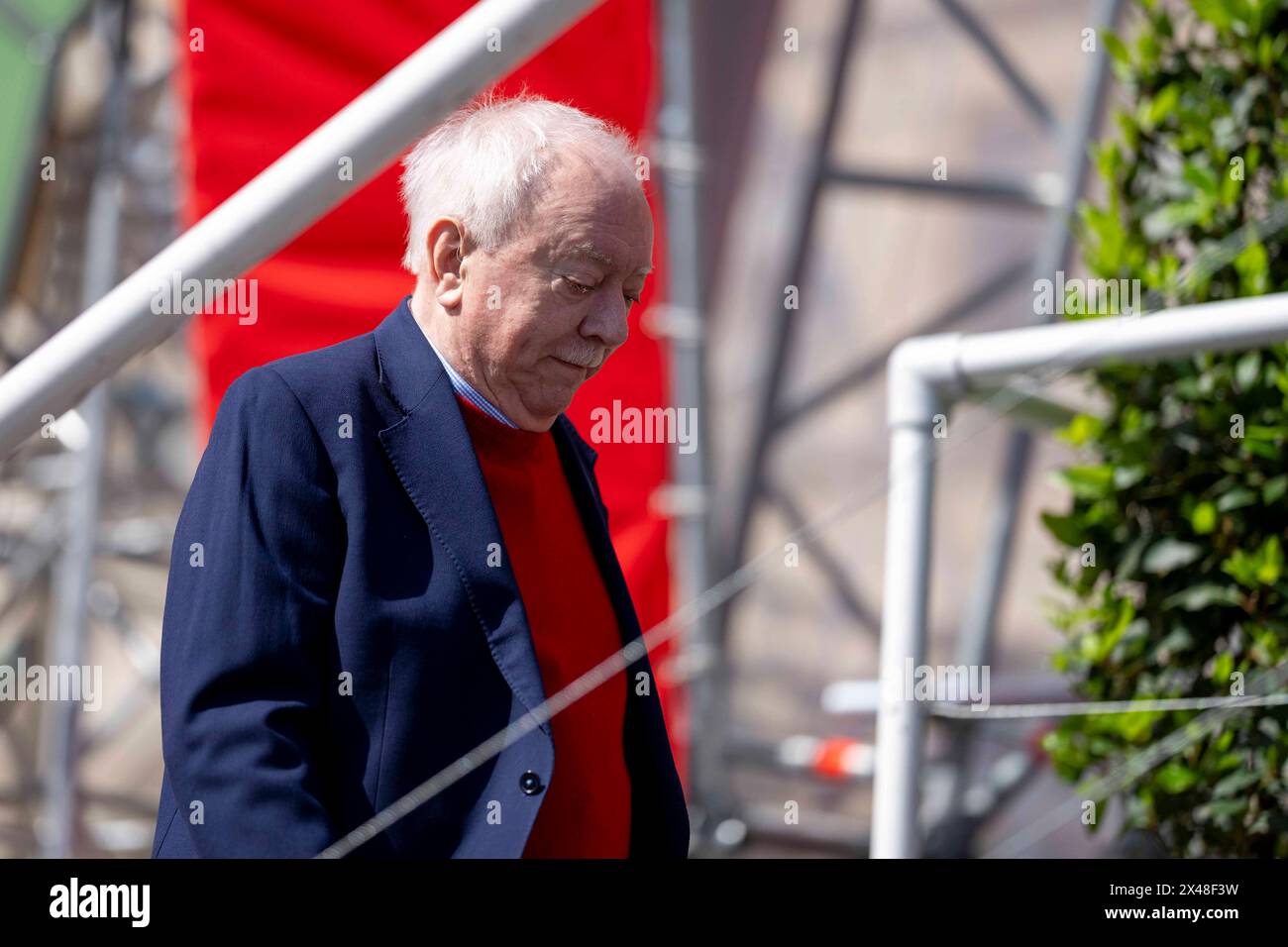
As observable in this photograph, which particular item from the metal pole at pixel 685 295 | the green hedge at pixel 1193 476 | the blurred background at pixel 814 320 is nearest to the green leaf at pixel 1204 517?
the green hedge at pixel 1193 476

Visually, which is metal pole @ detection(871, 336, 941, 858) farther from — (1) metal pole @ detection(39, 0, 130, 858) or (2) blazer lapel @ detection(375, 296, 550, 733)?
(1) metal pole @ detection(39, 0, 130, 858)

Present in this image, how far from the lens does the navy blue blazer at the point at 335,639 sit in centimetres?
127

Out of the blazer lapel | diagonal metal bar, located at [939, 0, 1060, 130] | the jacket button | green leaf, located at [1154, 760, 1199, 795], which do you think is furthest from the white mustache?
diagonal metal bar, located at [939, 0, 1060, 130]

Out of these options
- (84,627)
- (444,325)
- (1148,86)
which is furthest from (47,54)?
(444,325)

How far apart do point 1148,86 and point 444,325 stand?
4.15ft

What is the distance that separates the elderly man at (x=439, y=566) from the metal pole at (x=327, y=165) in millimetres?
95

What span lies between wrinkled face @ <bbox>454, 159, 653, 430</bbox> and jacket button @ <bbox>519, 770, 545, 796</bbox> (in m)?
0.32

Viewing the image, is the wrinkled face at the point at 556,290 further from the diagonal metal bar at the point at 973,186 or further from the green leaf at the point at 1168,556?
the diagonal metal bar at the point at 973,186

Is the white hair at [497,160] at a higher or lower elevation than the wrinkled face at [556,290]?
higher

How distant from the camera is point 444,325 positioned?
1.50 m

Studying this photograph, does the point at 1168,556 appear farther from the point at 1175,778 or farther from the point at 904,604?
the point at 904,604

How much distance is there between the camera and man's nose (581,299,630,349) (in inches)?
56.6

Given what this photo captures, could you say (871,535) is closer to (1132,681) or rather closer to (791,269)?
(791,269)

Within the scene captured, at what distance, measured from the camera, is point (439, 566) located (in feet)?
4.52
